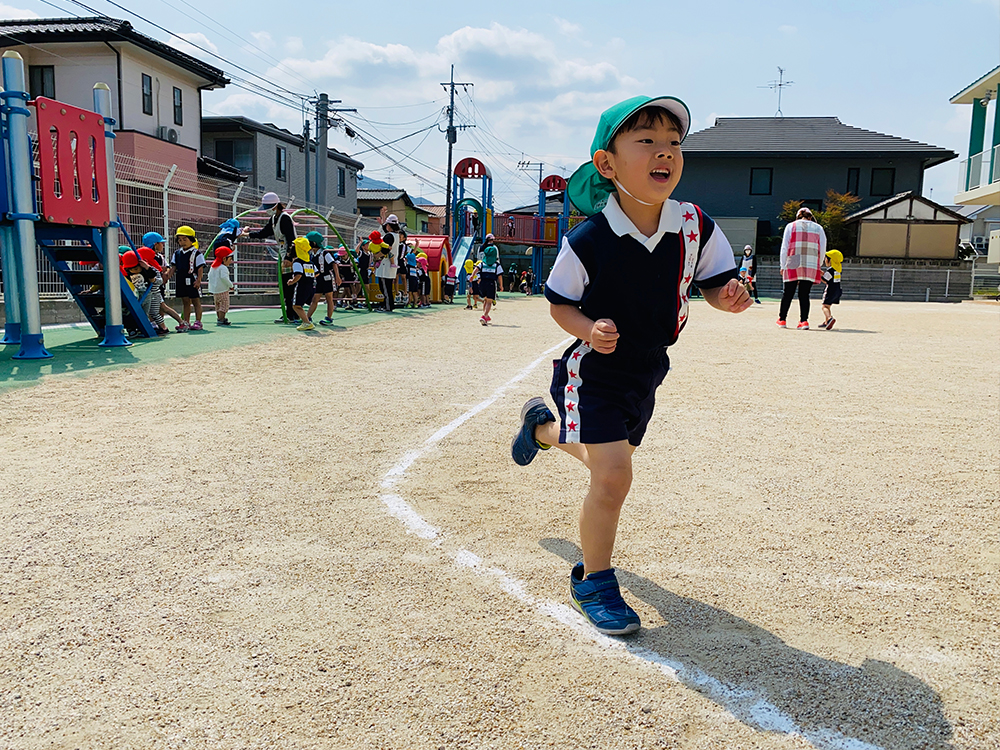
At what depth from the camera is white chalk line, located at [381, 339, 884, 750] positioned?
1.91 meters

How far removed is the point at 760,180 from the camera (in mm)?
41500

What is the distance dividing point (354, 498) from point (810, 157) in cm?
4222

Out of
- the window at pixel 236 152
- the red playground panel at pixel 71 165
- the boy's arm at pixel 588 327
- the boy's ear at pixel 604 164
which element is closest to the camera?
the boy's arm at pixel 588 327

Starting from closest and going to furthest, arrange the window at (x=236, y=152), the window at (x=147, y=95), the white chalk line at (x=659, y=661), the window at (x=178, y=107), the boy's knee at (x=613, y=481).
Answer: the white chalk line at (x=659, y=661) < the boy's knee at (x=613, y=481) < the window at (x=147, y=95) < the window at (x=178, y=107) < the window at (x=236, y=152)

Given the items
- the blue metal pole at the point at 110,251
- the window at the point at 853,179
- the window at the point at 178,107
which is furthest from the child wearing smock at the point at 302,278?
the window at the point at 853,179

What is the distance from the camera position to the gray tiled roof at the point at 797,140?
4019cm

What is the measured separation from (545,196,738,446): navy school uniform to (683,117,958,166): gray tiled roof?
133 feet

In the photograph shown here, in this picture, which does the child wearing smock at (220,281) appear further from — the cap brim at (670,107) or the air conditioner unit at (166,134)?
the air conditioner unit at (166,134)

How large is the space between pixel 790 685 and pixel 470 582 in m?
1.10

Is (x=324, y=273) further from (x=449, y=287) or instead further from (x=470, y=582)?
(x=449, y=287)

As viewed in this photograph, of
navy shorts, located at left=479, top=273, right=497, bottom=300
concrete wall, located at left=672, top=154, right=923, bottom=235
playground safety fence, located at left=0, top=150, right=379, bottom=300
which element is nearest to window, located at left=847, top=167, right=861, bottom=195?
concrete wall, located at left=672, top=154, right=923, bottom=235

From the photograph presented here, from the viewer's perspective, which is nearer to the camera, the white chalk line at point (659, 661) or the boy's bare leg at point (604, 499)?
the white chalk line at point (659, 661)

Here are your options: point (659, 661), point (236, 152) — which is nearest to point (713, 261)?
point (659, 661)

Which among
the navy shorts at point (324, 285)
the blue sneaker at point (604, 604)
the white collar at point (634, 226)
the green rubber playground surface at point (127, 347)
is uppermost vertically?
the white collar at point (634, 226)
